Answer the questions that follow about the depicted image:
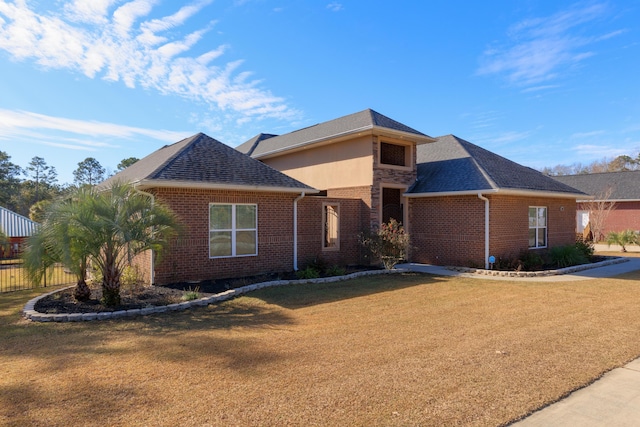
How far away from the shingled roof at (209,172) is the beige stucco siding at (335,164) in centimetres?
321

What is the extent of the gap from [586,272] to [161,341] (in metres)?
14.3

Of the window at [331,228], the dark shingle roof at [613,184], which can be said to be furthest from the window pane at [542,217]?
the dark shingle roof at [613,184]

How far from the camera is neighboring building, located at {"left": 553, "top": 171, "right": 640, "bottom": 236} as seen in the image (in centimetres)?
2881

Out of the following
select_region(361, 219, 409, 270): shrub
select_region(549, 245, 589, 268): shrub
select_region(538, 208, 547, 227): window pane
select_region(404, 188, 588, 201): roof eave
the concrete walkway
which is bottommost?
the concrete walkway

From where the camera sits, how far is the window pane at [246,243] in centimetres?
1196

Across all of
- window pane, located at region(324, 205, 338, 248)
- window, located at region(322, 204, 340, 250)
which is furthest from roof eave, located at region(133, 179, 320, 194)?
window pane, located at region(324, 205, 338, 248)

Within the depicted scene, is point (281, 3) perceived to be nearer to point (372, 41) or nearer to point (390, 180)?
point (372, 41)

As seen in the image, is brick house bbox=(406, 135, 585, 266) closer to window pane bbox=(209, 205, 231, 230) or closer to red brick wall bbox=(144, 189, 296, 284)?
red brick wall bbox=(144, 189, 296, 284)

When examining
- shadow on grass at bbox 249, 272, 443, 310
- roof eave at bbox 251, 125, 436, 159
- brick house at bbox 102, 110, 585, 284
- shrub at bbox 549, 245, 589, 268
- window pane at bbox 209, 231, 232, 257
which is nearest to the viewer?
shadow on grass at bbox 249, 272, 443, 310

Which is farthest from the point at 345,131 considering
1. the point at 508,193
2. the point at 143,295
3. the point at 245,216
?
the point at 143,295

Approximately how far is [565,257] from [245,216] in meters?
12.5

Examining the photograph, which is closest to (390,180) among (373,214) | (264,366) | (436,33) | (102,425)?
(373,214)

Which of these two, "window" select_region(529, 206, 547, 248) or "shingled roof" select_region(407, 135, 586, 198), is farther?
"window" select_region(529, 206, 547, 248)

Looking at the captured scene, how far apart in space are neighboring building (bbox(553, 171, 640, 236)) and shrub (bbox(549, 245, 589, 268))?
16.4 m
